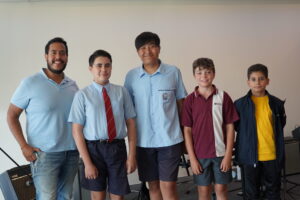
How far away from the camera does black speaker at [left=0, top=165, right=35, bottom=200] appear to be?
2244 millimetres

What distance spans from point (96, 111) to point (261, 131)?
1.31 metres

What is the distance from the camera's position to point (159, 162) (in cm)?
197

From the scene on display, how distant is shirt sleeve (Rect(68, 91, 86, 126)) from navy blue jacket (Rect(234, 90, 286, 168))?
4.01ft

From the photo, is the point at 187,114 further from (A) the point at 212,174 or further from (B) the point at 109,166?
(B) the point at 109,166

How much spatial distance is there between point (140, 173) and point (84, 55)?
185 cm

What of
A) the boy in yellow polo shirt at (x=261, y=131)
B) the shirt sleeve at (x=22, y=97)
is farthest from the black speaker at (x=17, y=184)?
the boy in yellow polo shirt at (x=261, y=131)

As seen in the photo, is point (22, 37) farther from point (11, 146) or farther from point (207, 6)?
point (207, 6)

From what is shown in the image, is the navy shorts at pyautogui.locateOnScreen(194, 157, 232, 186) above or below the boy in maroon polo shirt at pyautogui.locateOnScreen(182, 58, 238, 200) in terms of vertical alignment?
below

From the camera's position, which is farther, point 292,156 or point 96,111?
point 292,156

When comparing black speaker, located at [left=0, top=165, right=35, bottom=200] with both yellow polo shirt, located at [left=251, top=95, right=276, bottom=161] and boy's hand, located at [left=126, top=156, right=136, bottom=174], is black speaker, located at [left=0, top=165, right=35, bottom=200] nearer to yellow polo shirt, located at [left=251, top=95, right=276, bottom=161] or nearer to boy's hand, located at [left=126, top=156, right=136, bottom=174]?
boy's hand, located at [left=126, top=156, right=136, bottom=174]

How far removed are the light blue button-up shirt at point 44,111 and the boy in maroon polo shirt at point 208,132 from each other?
845 millimetres

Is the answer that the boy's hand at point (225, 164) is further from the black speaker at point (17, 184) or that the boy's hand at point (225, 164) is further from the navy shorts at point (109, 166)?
the black speaker at point (17, 184)

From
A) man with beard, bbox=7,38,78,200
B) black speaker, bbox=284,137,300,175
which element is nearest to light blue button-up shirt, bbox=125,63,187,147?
man with beard, bbox=7,38,78,200

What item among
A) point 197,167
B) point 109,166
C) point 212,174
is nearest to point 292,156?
point 212,174
